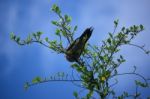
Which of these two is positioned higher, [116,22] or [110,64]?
[116,22]

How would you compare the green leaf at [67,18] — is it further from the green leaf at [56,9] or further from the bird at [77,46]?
the bird at [77,46]

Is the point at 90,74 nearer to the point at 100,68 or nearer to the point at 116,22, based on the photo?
the point at 100,68

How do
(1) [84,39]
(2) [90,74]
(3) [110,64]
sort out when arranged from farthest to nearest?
(3) [110,64] < (2) [90,74] < (1) [84,39]

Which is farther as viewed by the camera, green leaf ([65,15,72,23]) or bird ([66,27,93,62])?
green leaf ([65,15,72,23])

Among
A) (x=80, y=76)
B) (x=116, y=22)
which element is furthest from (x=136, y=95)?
(x=116, y=22)

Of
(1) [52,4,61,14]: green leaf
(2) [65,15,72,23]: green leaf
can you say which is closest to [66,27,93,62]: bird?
(2) [65,15,72,23]: green leaf

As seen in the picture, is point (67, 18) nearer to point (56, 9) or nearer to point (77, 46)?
point (56, 9)

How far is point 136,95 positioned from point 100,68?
1.38 metres

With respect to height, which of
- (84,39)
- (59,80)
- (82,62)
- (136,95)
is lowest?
(136,95)

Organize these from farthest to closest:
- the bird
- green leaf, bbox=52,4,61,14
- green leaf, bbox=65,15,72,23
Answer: green leaf, bbox=52,4,61,14
green leaf, bbox=65,15,72,23
the bird

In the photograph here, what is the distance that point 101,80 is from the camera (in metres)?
7.08

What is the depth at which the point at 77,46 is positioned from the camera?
22.4 ft

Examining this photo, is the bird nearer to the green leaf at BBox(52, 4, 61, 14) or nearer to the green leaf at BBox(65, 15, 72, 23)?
the green leaf at BBox(65, 15, 72, 23)

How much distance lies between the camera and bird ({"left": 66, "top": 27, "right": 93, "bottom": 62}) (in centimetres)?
672
